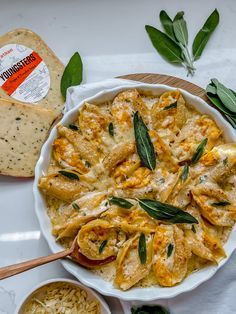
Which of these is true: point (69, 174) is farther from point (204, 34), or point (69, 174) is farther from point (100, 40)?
point (204, 34)

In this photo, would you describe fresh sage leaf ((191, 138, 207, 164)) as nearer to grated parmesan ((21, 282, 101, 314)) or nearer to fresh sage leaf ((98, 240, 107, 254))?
fresh sage leaf ((98, 240, 107, 254))

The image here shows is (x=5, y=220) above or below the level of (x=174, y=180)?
below

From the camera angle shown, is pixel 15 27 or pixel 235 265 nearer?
pixel 235 265

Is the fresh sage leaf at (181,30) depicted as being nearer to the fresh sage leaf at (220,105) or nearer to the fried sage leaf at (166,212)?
the fresh sage leaf at (220,105)

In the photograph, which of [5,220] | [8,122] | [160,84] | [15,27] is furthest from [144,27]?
→ [5,220]

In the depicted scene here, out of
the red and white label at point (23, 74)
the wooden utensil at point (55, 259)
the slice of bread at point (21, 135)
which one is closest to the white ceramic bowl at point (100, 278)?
the wooden utensil at point (55, 259)

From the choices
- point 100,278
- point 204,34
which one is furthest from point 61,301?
point 204,34

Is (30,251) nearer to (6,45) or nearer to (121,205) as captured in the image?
(121,205)

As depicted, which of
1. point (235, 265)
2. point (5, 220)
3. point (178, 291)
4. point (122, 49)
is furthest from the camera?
point (122, 49)
